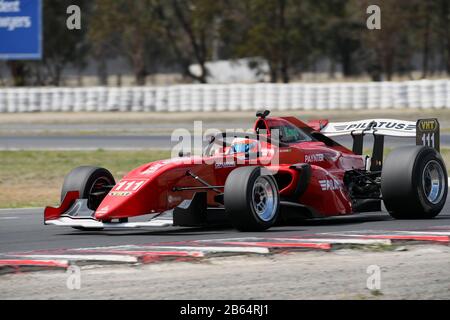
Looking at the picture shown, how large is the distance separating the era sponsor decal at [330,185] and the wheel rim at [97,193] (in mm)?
2489

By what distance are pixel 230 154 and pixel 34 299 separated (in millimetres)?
5045

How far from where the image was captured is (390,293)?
754 centimetres

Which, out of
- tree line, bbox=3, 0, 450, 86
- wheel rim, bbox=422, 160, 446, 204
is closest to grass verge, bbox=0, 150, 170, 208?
wheel rim, bbox=422, 160, 446, 204

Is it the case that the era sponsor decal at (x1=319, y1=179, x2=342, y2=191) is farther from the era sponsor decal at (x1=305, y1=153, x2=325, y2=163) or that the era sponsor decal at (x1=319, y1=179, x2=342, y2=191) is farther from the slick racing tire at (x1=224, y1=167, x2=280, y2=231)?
the slick racing tire at (x1=224, y1=167, x2=280, y2=231)

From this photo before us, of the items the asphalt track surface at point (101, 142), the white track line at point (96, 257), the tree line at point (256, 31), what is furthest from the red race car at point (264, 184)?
the tree line at point (256, 31)

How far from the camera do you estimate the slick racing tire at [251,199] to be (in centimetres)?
1097

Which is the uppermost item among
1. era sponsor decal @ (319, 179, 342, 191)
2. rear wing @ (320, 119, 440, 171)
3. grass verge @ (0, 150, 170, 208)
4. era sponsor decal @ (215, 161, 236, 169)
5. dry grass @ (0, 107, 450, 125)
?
dry grass @ (0, 107, 450, 125)

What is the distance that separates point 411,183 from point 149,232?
119 inches

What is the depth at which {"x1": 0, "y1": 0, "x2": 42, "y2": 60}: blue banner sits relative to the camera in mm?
38875

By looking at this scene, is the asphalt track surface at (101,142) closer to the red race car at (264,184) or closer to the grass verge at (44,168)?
the grass verge at (44,168)

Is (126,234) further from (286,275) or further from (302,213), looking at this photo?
Result: (286,275)

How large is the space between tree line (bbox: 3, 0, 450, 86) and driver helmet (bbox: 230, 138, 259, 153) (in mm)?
38390

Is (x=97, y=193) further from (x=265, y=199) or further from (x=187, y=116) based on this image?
(x=187, y=116)
